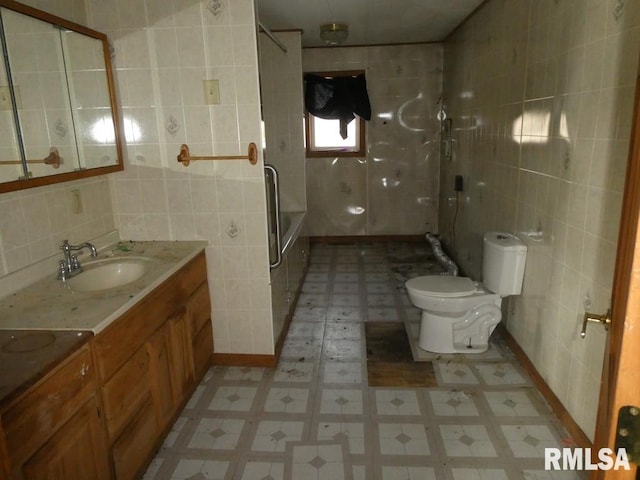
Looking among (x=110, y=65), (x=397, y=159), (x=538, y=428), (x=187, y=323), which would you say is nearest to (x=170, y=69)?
(x=110, y=65)

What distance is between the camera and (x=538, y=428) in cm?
211

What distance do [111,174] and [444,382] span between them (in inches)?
83.4

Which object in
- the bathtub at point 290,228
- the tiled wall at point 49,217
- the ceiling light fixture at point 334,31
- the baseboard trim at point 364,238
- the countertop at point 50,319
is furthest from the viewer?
the baseboard trim at point 364,238

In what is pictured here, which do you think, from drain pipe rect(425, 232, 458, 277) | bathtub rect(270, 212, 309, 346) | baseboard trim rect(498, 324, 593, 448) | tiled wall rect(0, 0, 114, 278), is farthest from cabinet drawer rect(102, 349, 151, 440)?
drain pipe rect(425, 232, 458, 277)

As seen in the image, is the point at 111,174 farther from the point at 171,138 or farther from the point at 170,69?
the point at 170,69

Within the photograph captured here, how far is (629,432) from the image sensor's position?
0.81 meters

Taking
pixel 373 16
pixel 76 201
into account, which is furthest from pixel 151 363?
pixel 373 16

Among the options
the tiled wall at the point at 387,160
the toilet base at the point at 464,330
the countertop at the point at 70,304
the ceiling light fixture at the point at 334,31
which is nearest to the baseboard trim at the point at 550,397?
the toilet base at the point at 464,330

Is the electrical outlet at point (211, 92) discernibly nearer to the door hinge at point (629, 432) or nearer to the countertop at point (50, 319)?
the countertop at point (50, 319)

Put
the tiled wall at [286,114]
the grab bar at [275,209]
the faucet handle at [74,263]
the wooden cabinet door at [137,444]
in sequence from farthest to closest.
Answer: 1. the tiled wall at [286,114]
2. the grab bar at [275,209]
3. the faucet handle at [74,263]
4. the wooden cabinet door at [137,444]

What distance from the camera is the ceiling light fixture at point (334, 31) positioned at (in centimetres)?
389

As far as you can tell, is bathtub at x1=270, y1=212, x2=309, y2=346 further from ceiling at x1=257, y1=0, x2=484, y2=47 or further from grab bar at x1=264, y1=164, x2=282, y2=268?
ceiling at x1=257, y1=0, x2=484, y2=47

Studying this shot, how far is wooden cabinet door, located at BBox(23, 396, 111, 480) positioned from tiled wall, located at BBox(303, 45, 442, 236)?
158 inches

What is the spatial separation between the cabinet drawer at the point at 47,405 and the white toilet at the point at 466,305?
1901mm
